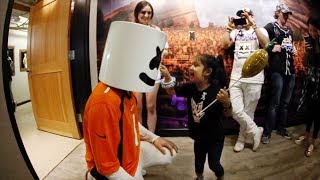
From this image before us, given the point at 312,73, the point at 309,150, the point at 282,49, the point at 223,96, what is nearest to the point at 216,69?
the point at 223,96

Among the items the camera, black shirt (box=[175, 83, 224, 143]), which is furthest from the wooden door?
the camera

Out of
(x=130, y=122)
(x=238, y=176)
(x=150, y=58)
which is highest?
(x=150, y=58)

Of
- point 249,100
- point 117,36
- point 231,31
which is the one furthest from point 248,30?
point 117,36

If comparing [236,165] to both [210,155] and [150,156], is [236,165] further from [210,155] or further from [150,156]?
[150,156]

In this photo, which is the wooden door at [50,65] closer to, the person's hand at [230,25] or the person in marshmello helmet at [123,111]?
the person in marshmello helmet at [123,111]

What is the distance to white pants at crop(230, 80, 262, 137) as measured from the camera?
1.55 ft

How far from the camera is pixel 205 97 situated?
470mm

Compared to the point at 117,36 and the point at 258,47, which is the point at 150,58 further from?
the point at 258,47

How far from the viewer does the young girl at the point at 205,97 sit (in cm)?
45

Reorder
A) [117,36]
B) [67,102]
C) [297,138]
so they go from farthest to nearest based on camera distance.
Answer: [297,138]
[67,102]
[117,36]

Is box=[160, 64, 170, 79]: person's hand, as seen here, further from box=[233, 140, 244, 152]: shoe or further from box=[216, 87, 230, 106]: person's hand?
box=[233, 140, 244, 152]: shoe

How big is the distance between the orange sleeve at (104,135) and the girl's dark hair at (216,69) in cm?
19

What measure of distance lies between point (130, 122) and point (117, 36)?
0.17 meters

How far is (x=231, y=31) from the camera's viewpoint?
1.51 ft
